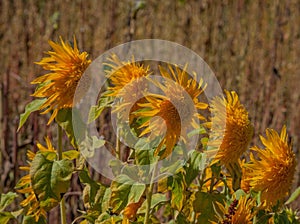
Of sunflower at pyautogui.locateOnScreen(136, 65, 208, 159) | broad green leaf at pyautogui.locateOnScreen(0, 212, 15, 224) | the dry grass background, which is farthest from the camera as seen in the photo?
the dry grass background

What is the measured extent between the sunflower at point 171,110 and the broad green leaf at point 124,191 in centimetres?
9

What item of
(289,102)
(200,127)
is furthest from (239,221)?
(289,102)

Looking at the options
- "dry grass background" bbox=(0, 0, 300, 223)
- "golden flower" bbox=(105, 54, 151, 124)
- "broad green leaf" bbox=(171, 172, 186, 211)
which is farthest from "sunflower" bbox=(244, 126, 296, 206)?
"dry grass background" bbox=(0, 0, 300, 223)

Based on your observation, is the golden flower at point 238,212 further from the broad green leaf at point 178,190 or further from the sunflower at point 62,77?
the sunflower at point 62,77

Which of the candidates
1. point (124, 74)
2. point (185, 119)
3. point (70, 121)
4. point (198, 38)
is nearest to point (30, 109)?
point (70, 121)

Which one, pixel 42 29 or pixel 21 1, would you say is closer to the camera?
pixel 42 29

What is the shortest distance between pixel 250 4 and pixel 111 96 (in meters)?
3.16

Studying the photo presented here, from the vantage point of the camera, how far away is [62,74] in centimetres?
122

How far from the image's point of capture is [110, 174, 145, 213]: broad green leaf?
121 cm

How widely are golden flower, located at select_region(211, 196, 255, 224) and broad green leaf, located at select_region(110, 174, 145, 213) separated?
17 cm

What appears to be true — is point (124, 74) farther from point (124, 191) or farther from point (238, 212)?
point (238, 212)

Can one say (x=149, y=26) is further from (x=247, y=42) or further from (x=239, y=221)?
(x=239, y=221)

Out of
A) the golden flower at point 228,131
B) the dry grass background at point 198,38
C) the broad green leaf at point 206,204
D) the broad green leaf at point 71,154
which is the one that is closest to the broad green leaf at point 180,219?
the broad green leaf at point 206,204

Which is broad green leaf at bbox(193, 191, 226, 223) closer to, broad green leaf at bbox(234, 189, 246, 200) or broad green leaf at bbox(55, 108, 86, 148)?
broad green leaf at bbox(234, 189, 246, 200)
